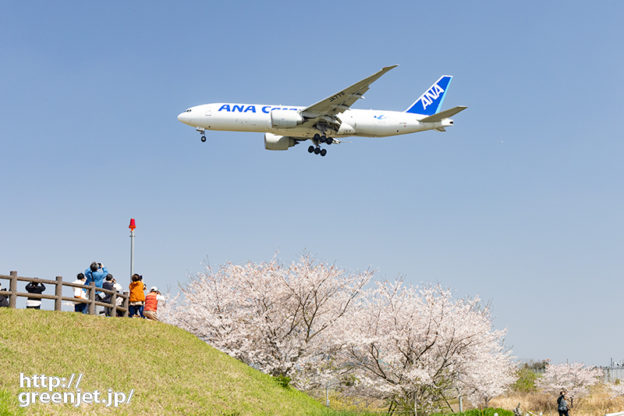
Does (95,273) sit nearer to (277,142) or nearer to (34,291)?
(34,291)

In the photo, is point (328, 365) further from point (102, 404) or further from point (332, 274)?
point (102, 404)

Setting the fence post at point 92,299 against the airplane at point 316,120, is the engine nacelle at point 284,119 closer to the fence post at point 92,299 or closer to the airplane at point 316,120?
the airplane at point 316,120

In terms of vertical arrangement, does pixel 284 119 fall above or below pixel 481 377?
above

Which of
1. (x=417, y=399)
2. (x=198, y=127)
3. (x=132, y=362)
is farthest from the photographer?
(x=198, y=127)

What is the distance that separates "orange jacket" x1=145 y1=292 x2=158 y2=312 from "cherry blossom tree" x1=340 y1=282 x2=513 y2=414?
9.03 metres

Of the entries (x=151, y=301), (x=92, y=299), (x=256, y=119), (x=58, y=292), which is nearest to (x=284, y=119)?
(x=256, y=119)

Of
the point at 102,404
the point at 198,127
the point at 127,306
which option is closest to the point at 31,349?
the point at 102,404

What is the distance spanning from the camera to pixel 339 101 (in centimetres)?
3850

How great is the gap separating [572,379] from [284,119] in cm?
3270

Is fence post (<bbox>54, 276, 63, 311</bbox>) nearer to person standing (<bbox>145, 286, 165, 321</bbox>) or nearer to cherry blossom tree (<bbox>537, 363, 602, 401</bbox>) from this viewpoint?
person standing (<bbox>145, 286, 165, 321</bbox>)

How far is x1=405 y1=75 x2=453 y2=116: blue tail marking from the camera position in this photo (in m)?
48.4

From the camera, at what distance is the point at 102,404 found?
18.2 meters

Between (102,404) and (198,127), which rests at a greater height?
(198,127)

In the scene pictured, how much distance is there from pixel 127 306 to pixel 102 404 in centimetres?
756
